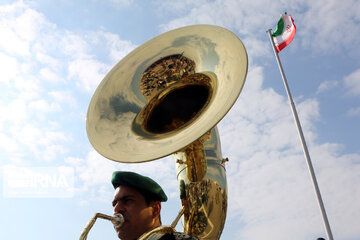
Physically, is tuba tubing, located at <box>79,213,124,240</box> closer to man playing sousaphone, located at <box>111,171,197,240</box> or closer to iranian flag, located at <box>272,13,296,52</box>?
man playing sousaphone, located at <box>111,171,197,240</box>

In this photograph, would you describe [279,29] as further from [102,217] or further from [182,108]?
[102,217]

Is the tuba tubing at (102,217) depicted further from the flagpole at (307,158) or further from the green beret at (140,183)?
the flagpole at (307,158)

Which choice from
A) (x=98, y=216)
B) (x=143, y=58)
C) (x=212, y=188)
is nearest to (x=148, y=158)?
(x=98, y=216)

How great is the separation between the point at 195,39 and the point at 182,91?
1.94 feet

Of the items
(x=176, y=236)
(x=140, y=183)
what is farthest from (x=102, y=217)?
(x=176, y=236)

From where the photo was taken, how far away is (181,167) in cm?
321

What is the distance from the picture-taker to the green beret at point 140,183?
8.96 feet

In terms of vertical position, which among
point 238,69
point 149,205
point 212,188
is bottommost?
point 149,205

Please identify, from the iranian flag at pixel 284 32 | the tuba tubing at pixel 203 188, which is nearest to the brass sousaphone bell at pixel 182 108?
the tuba tubing at pixel 203 188

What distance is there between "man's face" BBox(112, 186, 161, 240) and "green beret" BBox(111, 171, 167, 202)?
0.04 m

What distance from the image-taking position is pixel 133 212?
2.58 meters

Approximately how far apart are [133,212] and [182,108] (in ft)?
4.07

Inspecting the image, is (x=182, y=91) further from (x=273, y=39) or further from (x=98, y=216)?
(x=273, y=39)

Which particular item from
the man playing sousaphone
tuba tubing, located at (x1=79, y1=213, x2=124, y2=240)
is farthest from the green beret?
tuba tubing, located at (x1=79, y1=213, x2=124, y2=240)
